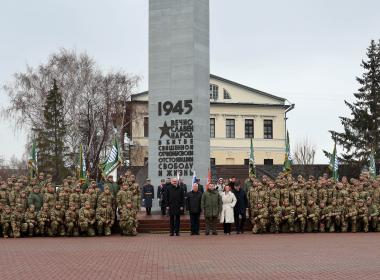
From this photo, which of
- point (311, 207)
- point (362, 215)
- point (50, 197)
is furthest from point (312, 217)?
point (50, 197)

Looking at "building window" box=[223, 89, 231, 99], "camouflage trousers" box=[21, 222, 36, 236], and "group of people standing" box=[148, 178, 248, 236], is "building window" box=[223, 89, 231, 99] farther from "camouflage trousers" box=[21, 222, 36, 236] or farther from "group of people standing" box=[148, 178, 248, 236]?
"camouflage trousers" box=[21, 222, 36, 236]

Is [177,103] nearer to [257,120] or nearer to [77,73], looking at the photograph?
[77,73]

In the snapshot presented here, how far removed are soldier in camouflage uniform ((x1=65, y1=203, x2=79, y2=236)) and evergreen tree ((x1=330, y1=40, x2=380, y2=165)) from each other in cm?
3202

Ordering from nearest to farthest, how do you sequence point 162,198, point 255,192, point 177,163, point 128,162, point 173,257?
point 173,257, point 255,192, point 162,198, point 177,163, point 128,162

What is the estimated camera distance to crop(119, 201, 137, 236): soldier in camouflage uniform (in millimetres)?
18734

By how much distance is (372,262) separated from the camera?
11.9m

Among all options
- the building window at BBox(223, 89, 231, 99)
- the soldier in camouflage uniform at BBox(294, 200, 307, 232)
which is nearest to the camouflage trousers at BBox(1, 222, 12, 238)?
the soldier in camouflage uniform at BBox(294, 200, 307, 232)

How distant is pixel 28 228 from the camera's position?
61.2 ft

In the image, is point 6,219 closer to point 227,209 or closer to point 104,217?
point 104,217

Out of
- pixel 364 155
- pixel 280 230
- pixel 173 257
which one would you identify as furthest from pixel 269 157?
pixel 173 257

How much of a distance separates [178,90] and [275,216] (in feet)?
27.8

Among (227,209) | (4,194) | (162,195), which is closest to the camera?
(4,194)

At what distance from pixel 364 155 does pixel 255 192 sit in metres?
29.7

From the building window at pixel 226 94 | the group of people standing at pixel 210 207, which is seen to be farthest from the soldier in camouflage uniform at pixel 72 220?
the building window at pixel 226 94
